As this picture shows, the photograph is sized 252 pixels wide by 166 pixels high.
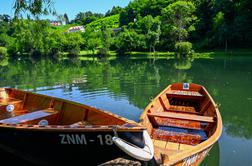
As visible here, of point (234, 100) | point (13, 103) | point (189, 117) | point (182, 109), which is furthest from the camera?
point (234, 100)

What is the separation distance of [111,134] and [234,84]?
16050 millimetres

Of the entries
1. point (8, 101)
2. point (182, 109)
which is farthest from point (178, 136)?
point (8, 101)

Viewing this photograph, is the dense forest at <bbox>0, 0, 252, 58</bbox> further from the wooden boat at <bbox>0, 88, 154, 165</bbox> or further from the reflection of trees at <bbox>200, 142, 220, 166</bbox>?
the reflection of trees at <bbox>200, 142, 220, 166</bbox>

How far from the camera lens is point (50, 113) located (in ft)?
26.3

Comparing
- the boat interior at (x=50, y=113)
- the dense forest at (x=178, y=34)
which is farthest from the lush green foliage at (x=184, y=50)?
the boat interior at (x=50, y=113)

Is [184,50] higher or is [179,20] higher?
[179,20]

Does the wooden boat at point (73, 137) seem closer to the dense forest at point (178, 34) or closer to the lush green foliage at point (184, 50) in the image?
the dense forest at point (178, 34)

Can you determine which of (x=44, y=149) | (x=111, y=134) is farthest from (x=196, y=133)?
(x=44, y=149)

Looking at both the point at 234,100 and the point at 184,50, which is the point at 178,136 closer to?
the point at 234,100

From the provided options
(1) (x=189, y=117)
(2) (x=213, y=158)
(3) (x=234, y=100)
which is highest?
(1) (x=189, y=117)

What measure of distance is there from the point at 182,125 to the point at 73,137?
4.38m

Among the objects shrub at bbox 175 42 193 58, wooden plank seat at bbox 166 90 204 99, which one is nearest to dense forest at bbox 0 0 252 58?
shrub at bbox 175 42 193 58

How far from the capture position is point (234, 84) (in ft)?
61.9

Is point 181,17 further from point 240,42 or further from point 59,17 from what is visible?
point 59,17
